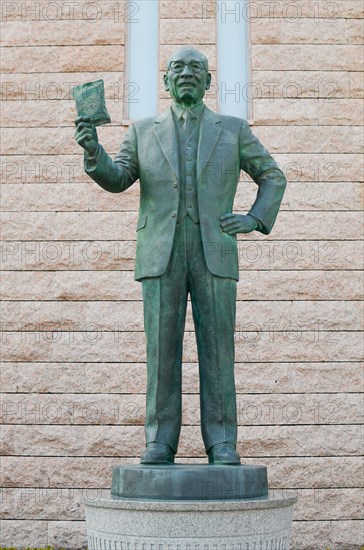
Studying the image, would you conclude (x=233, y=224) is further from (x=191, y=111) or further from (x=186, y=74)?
(x=186, y=74)

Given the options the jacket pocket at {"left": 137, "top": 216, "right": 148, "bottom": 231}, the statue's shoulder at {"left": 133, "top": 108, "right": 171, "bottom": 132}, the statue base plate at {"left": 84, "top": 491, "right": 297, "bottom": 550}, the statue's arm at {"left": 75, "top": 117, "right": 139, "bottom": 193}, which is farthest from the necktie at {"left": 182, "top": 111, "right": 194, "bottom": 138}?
the statue base plate at {"left": 84, "top": 491, "right": 297, "bottom": 550}

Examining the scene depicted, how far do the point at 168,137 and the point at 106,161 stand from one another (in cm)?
47

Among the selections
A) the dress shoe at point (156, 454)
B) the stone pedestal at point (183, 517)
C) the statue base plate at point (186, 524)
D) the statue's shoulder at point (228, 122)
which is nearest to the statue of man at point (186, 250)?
the dress shoe at point (156, 454)

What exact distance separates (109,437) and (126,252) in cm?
188

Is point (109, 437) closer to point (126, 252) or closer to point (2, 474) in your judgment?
point (2, 474)

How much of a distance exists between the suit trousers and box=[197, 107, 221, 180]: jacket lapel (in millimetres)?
386

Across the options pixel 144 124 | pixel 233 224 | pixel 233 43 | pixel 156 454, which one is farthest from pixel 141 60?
pixel 156 454

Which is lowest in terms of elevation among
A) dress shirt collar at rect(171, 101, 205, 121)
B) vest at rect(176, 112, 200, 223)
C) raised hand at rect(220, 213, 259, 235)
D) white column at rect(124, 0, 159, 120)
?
raised hand at rect(220, 213, 259, 235)

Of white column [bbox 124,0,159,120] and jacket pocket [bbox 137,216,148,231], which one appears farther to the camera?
white column [bbox 124,0,159,120]

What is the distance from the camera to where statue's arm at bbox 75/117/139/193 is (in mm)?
4457

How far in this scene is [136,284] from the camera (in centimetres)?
820

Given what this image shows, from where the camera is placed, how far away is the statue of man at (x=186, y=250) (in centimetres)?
468

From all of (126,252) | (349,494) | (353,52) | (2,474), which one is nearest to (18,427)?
(2,474)

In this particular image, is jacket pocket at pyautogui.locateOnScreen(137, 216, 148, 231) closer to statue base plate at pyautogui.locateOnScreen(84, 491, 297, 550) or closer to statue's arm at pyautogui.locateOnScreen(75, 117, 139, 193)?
statue's arm at pyautogui.locateOnScreen(75, 117, 139, 193)
